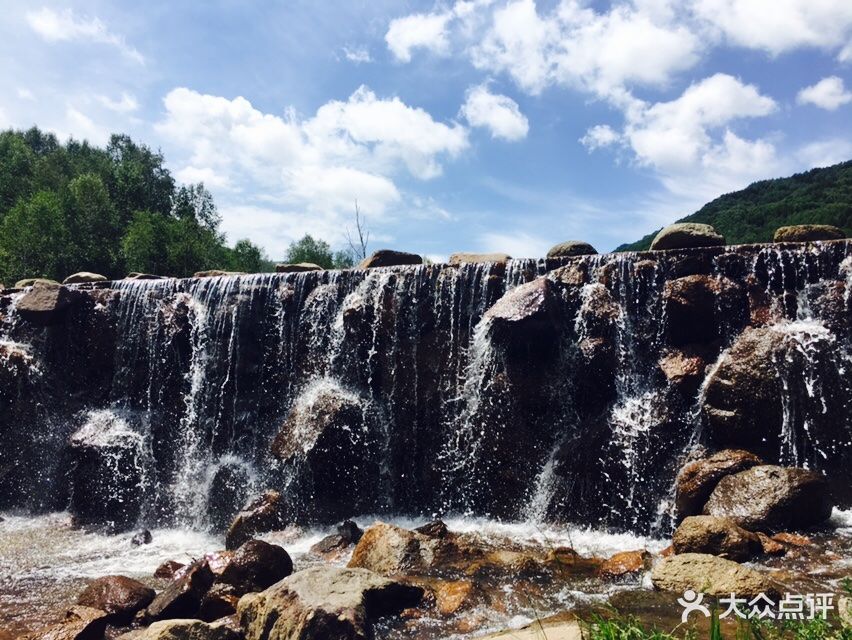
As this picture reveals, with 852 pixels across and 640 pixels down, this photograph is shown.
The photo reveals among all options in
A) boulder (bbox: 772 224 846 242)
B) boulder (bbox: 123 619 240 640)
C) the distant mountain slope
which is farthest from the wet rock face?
the distant mountain slope

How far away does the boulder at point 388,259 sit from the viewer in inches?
691

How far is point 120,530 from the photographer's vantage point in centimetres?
1392

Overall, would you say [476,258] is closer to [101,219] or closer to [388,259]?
[388,259]

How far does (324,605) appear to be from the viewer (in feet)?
21.9

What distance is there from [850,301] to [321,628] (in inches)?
466

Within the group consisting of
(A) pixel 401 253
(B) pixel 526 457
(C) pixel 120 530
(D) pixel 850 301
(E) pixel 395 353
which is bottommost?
(C) pixel 120 530

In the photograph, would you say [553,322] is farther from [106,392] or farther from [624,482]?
[106,392]

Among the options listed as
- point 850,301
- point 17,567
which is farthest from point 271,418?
point 850,301

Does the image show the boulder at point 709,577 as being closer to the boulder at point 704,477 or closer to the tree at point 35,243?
the boulder at point 704,477

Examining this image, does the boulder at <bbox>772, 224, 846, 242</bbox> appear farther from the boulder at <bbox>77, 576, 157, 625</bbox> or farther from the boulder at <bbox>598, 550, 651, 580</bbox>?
the boulder at <bbox>77, 576, 157, 625</bbox>

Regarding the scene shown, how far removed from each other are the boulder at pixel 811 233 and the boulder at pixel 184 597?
1383 cm

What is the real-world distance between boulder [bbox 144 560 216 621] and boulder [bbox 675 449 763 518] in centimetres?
816

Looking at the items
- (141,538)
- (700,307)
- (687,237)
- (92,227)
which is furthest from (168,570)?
(92,227)

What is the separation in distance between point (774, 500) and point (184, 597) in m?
9.39
